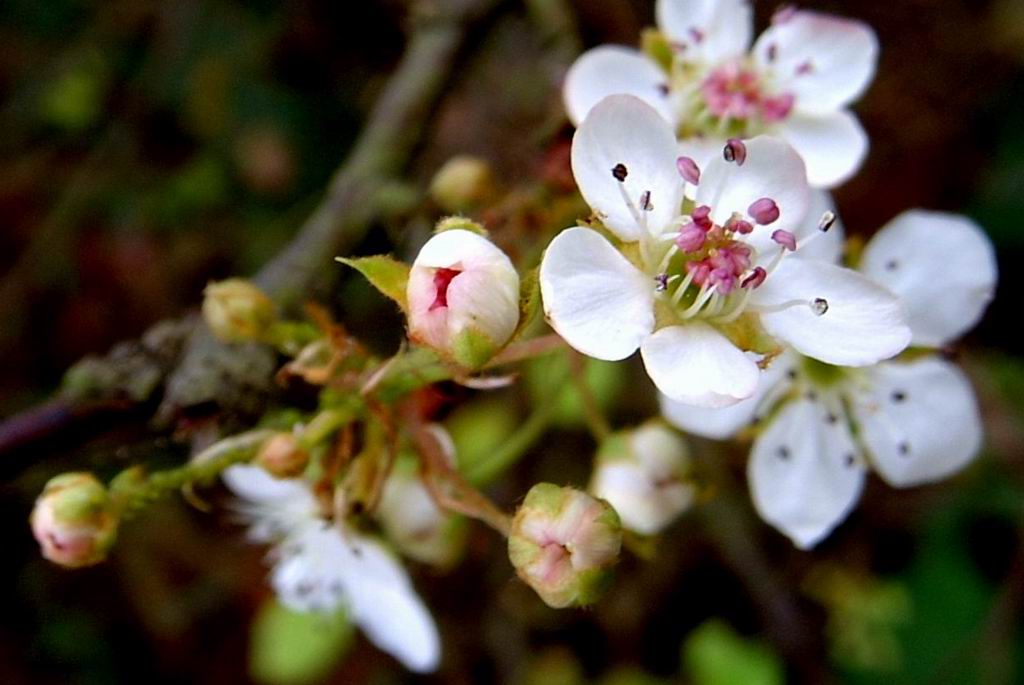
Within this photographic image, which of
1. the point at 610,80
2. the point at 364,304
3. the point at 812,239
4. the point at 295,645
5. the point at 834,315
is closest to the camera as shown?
the point at 834,315

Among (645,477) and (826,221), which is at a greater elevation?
(826,221)

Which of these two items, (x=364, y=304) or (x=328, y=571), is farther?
(x=364, y=304)

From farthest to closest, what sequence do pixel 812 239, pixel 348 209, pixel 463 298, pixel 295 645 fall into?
pixel 295 645 < pixel 348 209 < pixel 812 239 < pixel 463 298

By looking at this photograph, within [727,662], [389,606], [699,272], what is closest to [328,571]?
[389,606]

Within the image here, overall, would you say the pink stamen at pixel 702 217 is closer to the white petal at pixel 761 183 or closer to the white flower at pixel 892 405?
the white petal at pixel 761 183

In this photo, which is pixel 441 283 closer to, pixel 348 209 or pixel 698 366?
pixel 698 366

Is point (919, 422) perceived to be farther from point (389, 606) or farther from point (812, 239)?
point (389, 606)

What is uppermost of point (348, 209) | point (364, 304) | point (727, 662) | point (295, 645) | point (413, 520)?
point (348, 209)

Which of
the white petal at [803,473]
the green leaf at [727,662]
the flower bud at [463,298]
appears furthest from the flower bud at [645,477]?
the green leaf at [727,662]
